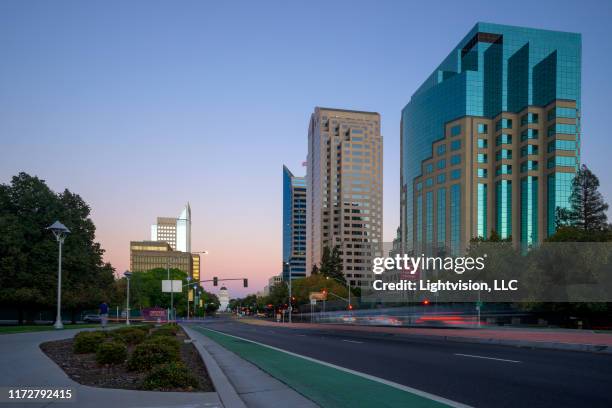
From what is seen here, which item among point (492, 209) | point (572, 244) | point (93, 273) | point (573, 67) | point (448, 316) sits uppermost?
point (573, 67)

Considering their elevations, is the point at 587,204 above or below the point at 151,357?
above

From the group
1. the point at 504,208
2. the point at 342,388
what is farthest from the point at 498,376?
the point at 504,208

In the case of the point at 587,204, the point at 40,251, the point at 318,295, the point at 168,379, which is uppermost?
the point at 587,204

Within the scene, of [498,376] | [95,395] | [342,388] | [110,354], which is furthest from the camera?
[110,354]

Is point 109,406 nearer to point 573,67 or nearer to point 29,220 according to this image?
point 29,220

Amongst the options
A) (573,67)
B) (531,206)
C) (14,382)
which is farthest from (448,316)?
(573,67)

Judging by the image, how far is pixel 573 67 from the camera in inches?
4267

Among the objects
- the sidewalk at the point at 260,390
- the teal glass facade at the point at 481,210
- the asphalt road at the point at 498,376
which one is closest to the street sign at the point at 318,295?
the teal glass facade at the point at 481,210

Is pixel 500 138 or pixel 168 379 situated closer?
pixel 168 379

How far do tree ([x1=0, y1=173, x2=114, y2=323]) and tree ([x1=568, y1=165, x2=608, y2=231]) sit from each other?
65.3m

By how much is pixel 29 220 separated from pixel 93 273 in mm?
10437

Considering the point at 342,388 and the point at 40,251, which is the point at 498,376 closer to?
the point at 342,388

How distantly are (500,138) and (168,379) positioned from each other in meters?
119

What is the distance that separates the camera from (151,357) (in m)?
10.7
